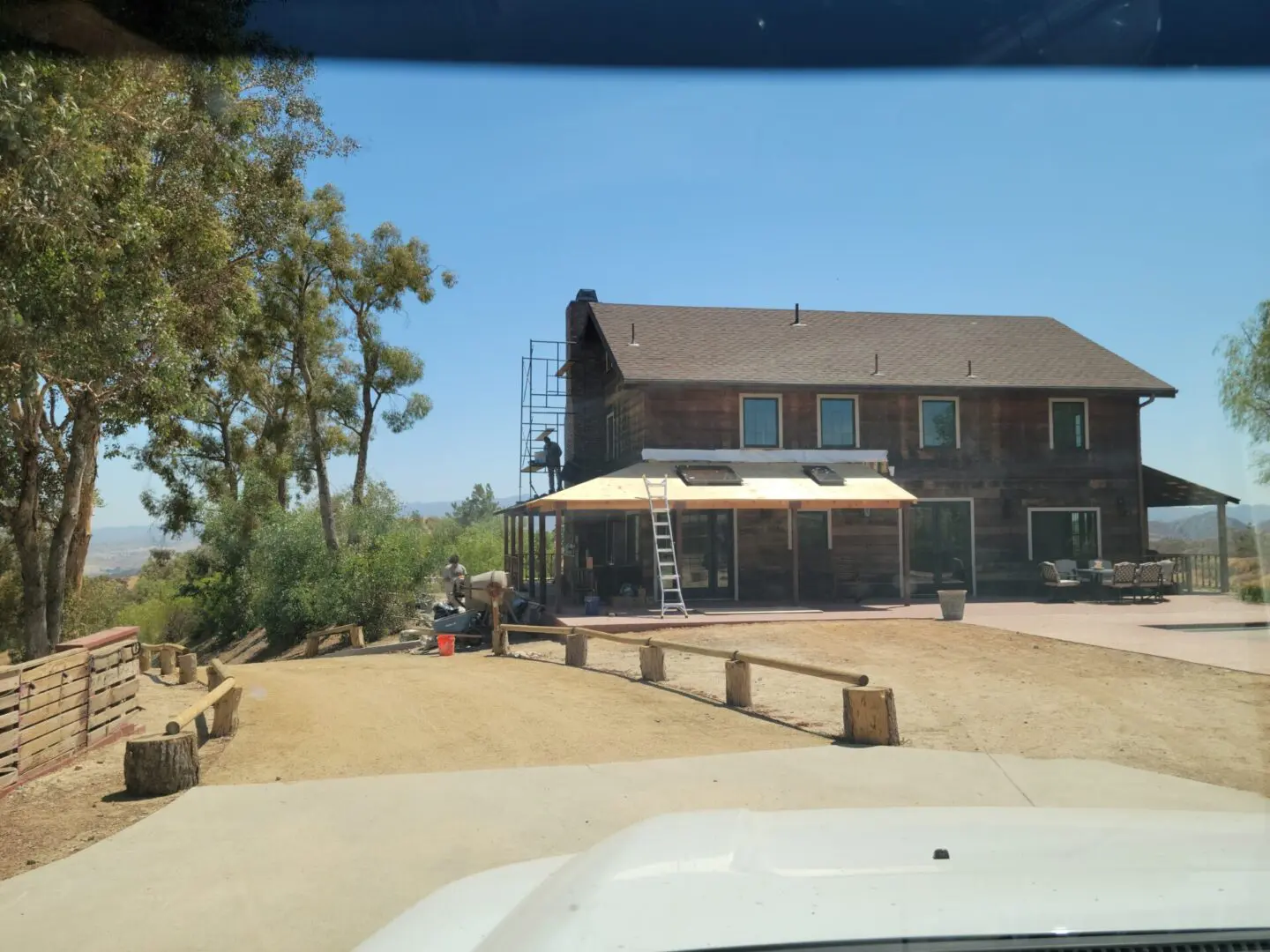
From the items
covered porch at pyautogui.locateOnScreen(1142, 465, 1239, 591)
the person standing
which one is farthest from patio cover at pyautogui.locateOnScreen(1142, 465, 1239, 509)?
the person standing

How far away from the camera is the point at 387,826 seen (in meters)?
6.55

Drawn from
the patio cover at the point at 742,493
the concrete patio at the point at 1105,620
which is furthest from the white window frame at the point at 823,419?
the concrete patio at the point at 1105,620

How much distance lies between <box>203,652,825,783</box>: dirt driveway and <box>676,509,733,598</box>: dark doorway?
813cm

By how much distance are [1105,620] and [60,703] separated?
15073 mm

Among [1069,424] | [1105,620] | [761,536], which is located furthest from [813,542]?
[1105,620]

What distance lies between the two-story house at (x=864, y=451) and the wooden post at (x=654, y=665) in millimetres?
8059

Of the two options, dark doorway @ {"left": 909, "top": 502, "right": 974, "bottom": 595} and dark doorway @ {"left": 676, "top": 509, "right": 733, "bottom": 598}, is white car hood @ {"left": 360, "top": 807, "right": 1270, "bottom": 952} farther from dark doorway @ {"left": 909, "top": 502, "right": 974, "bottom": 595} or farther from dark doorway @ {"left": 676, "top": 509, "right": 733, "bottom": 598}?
dark doorway @ {"left": 909, "top": 502, "right": 974, "bottom": 595}

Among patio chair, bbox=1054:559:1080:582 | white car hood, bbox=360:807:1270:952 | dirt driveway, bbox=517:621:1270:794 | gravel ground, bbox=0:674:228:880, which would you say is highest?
patio chair, bbox=1054:559:1080:582

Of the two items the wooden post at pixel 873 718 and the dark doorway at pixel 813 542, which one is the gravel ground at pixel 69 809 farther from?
the dark doorway at pixel 813 542

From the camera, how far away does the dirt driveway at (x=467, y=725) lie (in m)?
8.70

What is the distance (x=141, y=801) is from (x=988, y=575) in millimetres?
19628

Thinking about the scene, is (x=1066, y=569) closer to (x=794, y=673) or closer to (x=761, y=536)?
(x=761, y=536)

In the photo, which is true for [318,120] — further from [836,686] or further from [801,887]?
[801,887]

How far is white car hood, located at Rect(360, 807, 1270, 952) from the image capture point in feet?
6.15
